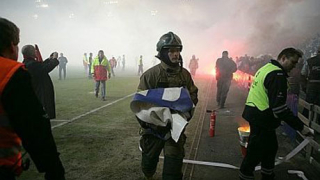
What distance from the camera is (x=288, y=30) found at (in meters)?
31.6

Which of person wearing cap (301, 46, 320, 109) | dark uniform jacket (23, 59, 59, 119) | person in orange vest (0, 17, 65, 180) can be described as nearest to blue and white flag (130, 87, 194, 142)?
person in orange vest (0, 17, 65, 180)

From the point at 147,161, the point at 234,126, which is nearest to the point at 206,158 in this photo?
the point at 147,161

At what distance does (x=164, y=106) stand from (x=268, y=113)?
131cm

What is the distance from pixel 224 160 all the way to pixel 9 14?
44.3 meters

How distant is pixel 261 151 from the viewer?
11.0 ft

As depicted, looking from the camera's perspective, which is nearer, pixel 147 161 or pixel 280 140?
pixel 147 161

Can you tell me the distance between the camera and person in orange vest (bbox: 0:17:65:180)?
1506 millimetres

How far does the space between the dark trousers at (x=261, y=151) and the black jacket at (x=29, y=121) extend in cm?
254

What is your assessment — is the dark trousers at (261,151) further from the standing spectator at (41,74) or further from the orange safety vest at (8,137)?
the standing spectator at (41,74)

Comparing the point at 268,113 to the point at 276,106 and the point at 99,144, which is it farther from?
the point at 99,144

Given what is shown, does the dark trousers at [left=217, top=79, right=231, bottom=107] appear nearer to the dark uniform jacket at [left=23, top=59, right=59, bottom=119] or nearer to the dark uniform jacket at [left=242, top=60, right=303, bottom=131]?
the dark uniform jacket at [left=23, top=59, right=59, bottom=119]

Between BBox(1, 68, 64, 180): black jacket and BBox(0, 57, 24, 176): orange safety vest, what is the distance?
0.03 meters

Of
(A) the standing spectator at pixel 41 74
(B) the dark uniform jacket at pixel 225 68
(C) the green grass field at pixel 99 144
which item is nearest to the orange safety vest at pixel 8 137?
(C) the green grass field at pixel 99 144

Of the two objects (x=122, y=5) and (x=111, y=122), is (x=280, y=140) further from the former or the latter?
(x=122, y=5)
